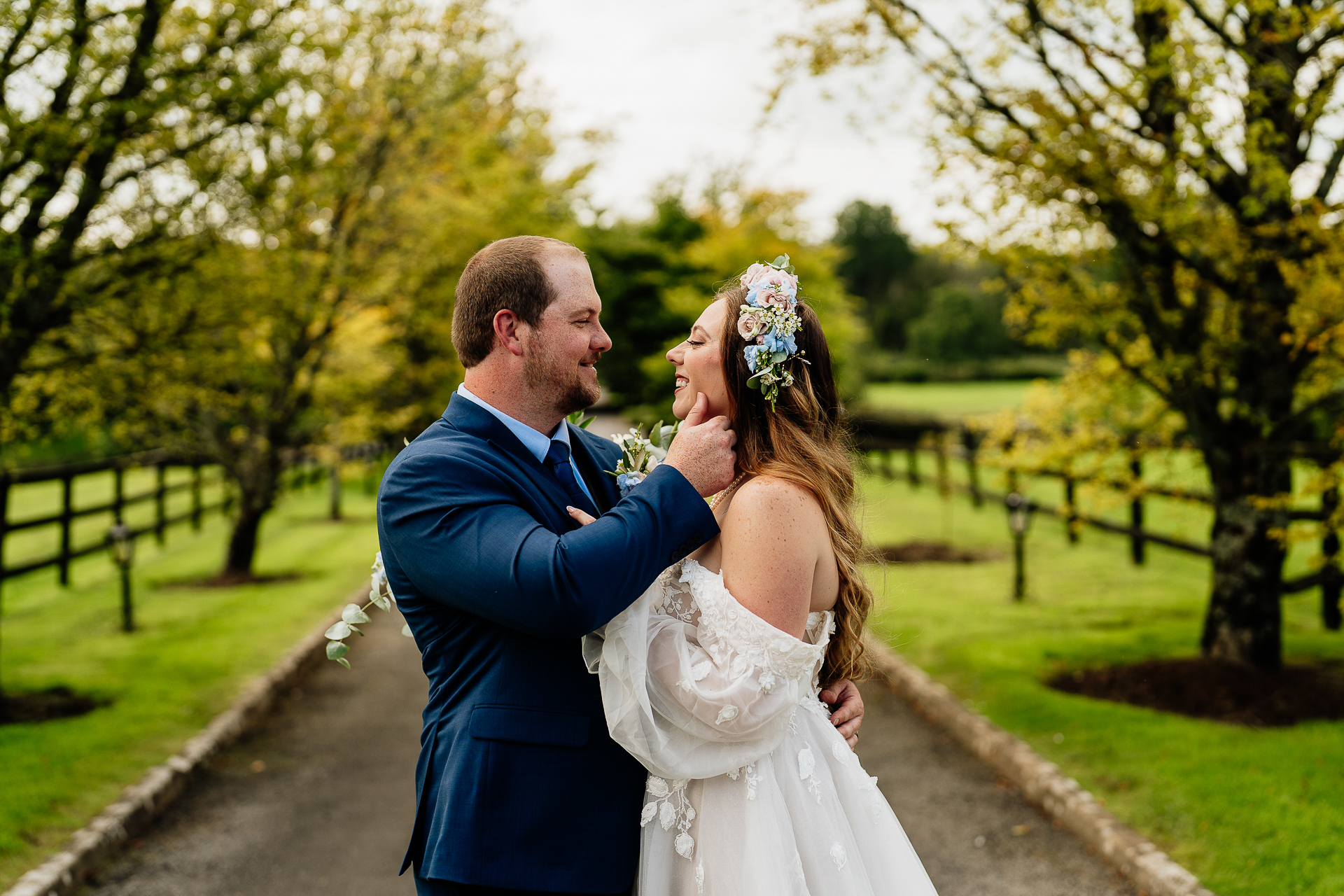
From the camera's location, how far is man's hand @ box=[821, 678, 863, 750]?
3004 mm

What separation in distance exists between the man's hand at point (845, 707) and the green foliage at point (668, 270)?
20278 millimetres

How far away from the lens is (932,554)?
47.0ft

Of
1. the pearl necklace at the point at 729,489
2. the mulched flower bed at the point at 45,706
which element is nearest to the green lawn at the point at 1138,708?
the pearl necklace at the point at 729,489

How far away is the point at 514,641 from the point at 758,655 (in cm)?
59

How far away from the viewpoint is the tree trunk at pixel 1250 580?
743cm

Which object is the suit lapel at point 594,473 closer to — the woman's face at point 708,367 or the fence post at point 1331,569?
the woman's face at point 708,367

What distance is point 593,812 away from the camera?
2.45 metres

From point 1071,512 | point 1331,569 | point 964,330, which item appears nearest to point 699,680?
point 1071,512

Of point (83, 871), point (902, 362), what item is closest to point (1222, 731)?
point (83, 871)

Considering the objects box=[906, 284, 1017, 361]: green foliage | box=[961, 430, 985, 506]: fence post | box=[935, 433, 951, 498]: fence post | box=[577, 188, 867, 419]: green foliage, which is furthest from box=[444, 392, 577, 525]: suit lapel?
box=[906, 284, 1017, 361]: green foliage

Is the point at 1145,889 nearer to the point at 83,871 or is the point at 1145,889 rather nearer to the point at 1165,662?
the point at 1165,662

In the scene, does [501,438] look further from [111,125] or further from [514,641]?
[111,125]

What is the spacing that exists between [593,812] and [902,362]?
214ft

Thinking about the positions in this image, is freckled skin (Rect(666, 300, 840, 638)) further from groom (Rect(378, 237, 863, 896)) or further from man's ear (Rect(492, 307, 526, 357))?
man's ear (Rect(492, 307, 526, 357))
